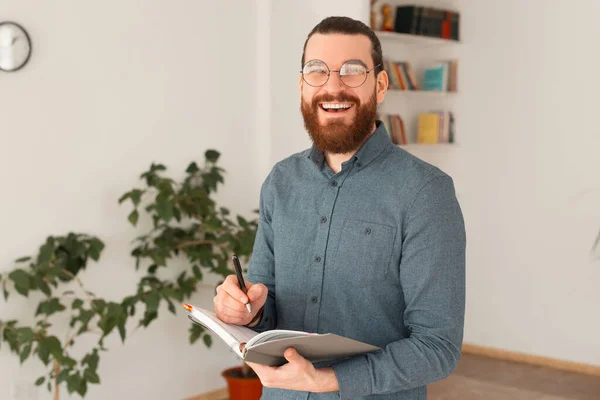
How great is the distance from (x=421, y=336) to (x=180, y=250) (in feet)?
9.25

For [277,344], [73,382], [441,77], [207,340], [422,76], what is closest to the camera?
[277,344]

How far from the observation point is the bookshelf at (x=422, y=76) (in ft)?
17.4

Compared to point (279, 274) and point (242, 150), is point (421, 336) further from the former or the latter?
point (242, 150)

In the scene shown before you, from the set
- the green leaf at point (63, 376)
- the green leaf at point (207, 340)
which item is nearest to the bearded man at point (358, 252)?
the green leaf at point (63, 376)

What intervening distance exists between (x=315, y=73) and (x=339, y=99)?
0.24 feet

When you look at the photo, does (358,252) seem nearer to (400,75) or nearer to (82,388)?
(82,388)

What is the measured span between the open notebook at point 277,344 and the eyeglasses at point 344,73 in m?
0.53

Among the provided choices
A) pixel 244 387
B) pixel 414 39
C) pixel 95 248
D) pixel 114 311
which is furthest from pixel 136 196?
pixel 414 39

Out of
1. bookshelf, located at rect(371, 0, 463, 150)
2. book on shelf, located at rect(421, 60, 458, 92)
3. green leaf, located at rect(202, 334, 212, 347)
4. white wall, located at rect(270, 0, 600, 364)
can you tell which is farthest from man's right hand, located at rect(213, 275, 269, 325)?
book on shelf, located at rect(421, 60, 458, 92)

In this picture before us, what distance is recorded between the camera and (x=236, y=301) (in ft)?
5.02

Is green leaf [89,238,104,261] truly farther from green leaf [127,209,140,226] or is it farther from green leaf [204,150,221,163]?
green leaf [204,150,221,163]

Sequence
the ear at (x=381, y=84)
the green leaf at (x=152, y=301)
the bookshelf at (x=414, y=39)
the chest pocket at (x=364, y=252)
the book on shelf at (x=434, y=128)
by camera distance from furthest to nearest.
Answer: the book on shelf at (x=434, y=128)
the bookshelf at (x=414, y=39)
the green leaf at (x=152, y=301)
the ear at (x=381, y=84)
the chest pocket at (x=364, y=252)

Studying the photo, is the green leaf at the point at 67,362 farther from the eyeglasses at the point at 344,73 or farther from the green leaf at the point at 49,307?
the eyeglasses at the point at 344,73

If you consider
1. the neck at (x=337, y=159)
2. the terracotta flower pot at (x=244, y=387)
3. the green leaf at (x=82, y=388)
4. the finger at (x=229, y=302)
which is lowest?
the terracotta flower pot at (x=244, y=387)
